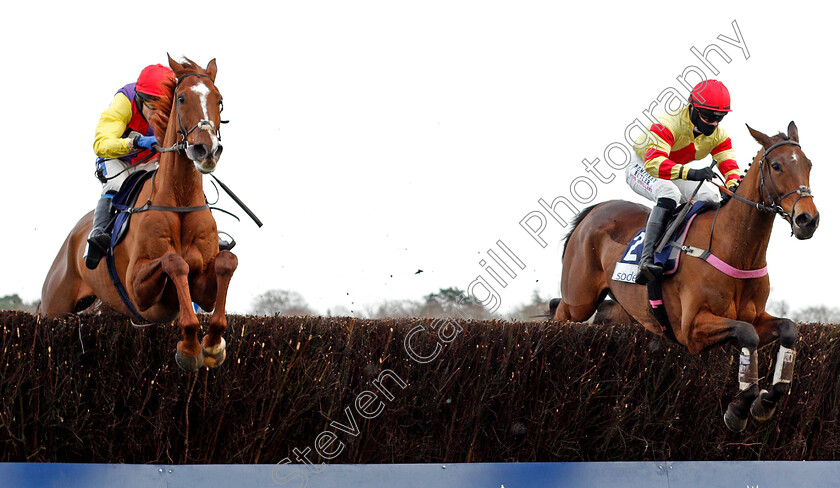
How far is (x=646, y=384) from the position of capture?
20.0ft

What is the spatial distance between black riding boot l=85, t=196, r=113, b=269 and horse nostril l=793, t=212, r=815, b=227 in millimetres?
3931

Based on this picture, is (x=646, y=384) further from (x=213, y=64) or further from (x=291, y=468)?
(x=213, y=64)

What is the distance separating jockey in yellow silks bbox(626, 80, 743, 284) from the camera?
5902 mm

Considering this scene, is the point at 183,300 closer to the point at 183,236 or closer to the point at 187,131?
the point at 183,236

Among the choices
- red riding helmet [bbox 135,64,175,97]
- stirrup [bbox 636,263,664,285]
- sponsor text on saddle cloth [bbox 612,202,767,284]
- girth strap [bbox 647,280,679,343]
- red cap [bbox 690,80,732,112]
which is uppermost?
red cap [bbox 690,80,732,112]

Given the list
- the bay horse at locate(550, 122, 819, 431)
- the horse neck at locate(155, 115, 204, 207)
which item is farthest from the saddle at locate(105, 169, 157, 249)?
the bay horse at locate(550, 122, 819, 431)

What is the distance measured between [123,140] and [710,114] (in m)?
3.83

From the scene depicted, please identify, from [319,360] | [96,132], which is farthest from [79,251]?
[319,360]

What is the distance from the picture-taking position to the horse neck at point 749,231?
549cm

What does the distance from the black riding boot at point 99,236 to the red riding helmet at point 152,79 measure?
75 centimetres

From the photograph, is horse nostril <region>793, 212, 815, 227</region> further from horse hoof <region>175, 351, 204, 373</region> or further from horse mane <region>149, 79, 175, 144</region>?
horse mane <region>149, 79, 175, 144</region>

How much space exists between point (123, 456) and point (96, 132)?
6.36ft

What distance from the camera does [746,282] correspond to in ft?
18.3

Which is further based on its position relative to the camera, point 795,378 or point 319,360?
point 795,378
